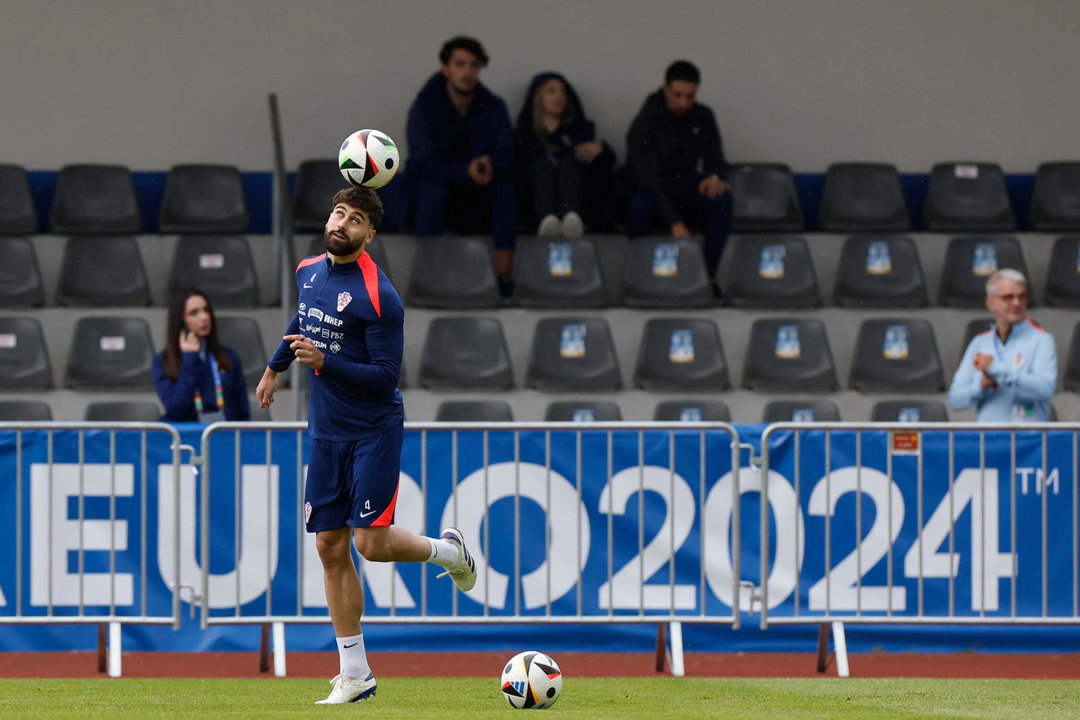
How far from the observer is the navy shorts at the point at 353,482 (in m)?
6.49

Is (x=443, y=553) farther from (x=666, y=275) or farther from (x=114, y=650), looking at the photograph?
(x=666, y=275)

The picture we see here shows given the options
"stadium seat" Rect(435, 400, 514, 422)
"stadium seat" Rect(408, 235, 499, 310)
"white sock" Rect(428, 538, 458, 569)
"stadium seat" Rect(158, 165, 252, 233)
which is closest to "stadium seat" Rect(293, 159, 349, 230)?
"stadium seat" Rect(158, 165, 252, 233)

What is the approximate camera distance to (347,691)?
255 inches

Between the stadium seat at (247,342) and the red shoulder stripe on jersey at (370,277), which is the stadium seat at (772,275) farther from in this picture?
the red shoulder stripe on jersey at (370,277)

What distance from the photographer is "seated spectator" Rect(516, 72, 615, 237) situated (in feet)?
40.8

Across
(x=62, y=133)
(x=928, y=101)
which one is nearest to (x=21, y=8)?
(x=62, y=133)

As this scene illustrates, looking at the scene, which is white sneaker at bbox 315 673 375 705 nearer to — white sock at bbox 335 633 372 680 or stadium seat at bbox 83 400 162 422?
white sock at bbox 335 633 372 680

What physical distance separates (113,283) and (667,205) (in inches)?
175

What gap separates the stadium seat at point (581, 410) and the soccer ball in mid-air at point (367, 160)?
14.7 feet

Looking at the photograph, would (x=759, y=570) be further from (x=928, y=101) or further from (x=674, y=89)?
(x=928, y=101)

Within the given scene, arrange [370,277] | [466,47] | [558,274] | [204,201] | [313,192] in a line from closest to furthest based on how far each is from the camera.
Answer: [370,277], [466,47], [558,274], [204,201], [313,192]

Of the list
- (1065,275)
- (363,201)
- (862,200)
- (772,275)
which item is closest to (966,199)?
(862,200)

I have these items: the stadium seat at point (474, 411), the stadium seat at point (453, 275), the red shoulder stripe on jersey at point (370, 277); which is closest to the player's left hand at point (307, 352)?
the red shoulder stripe on jersey at point (370, 277)

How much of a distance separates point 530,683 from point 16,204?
820cm
